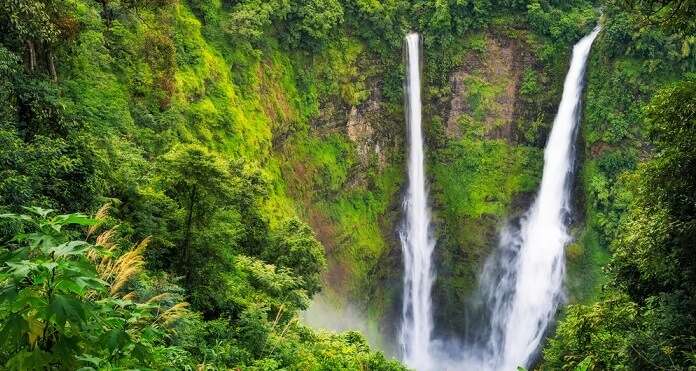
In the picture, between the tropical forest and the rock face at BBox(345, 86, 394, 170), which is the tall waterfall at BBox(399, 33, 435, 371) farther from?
the rock face at BBox(345, 86, 394, 170)

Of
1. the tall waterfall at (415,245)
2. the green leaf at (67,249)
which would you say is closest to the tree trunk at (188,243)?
the green leaf at (67,249)

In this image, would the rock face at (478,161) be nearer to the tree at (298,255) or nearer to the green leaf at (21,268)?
the tree at (298,255)

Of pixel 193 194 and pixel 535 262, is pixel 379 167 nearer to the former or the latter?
pixel 535 262

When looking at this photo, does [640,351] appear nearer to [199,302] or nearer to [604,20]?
[199,302]

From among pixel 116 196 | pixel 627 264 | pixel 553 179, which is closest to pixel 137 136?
pixel 116 196

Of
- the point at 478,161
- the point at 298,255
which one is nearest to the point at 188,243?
the point at 298,255

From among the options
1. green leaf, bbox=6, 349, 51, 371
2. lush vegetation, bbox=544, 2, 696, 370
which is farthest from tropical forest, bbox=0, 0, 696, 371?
green leaf, bbox=6, 349, 51, 371
